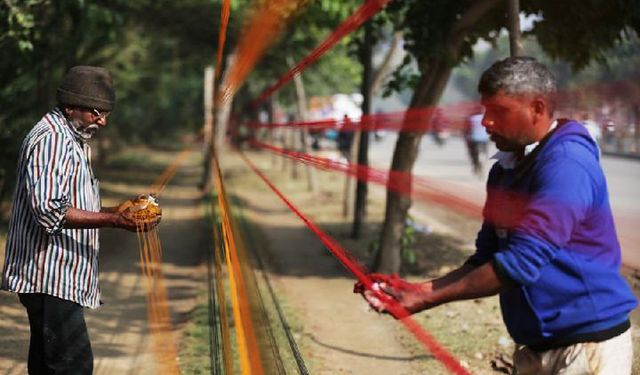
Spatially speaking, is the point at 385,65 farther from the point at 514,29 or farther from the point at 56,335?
the point at 56,335

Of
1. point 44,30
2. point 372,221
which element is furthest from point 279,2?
point 372,221

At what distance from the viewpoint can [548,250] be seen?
2533 mm

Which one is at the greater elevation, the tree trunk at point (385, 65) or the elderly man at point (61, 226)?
the tree trunk at point (385, 65)

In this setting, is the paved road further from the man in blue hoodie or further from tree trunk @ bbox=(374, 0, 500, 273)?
the man in blue hoodie

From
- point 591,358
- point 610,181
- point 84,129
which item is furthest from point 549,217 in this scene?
point 610,181

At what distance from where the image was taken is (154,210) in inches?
145

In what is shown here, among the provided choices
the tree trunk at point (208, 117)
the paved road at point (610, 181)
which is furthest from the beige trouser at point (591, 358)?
the tree trunk at point (208, 117)

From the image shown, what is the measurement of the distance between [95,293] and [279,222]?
10.7 metres

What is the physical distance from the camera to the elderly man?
3.52 m

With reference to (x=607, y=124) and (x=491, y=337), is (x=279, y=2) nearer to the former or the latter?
(x=491, y=337)

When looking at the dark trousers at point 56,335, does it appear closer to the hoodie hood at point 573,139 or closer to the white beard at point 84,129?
the white beard at point 84,129

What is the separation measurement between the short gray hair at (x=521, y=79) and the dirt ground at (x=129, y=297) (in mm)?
3945

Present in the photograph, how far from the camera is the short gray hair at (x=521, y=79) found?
2.73m

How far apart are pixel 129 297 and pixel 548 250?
6.55 m
